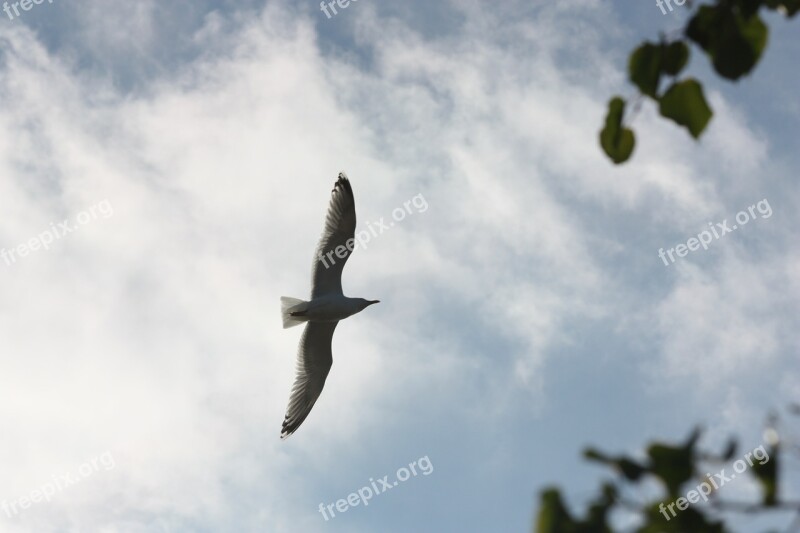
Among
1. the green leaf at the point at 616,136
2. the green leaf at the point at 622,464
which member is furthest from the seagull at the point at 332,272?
the green leaf at the point at 622,464

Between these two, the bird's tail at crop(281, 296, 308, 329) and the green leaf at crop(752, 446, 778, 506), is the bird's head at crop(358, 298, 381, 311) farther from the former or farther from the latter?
the green leaf at crop(752, 446, 778, 506)

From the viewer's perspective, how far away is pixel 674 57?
210 cm

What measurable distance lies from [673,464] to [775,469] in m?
0.18

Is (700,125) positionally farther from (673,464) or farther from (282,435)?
(282,435)

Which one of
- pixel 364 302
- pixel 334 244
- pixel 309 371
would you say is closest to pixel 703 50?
pixel 334 244

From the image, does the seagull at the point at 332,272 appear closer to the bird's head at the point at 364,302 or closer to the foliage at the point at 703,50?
the bird's head at the point at 364,302

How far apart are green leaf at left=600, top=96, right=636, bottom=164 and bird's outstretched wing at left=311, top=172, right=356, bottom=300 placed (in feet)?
39.3

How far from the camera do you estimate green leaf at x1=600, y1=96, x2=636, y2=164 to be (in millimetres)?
2182

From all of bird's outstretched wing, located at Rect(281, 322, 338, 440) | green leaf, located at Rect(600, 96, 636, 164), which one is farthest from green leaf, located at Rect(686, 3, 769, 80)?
bird's outstretched wing, located at Rect(281, 322, 338, 440)

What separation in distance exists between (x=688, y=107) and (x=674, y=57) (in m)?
0.15

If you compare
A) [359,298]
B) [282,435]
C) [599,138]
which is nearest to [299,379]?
[282,435]

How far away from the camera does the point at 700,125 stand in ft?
6.74

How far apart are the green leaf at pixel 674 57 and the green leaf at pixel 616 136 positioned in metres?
0.14

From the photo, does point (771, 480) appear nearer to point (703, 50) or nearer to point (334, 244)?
point (703, 50)
